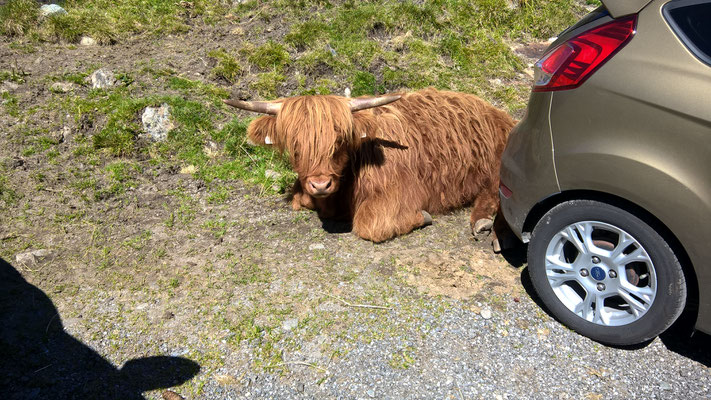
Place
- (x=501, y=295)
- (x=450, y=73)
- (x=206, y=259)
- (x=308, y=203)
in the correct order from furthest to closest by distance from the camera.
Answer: (x=450, y=73) < (x=308, y=203) < (x=206, y=259) < (x=501, y=295)

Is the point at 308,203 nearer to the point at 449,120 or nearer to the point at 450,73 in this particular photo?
the point at 449,120

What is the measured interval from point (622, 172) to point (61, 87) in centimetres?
621

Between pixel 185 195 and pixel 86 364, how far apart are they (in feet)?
7.27

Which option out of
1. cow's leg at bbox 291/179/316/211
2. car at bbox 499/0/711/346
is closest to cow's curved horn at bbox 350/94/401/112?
cow's leg at bbox 291/179/316/211

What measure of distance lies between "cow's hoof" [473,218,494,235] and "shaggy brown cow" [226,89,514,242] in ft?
0.62

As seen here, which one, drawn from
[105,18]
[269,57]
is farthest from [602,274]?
[105,18]

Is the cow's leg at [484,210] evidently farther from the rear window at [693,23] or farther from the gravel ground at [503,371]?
the rear window at [693,23]

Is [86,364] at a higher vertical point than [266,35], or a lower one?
lower

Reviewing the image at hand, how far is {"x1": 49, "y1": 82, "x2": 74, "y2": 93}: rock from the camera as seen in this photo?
607 centimetres

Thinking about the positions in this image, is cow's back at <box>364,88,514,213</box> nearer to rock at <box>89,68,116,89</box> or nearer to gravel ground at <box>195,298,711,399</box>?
gravel ground at <box>195,298,711,399</box>

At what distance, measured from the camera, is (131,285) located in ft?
12.6

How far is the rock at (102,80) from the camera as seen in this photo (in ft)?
20.4

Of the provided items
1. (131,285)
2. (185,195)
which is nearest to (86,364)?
(131,285)

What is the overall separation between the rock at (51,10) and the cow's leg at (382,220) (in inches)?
254
